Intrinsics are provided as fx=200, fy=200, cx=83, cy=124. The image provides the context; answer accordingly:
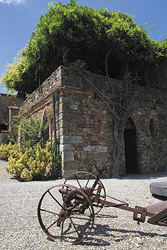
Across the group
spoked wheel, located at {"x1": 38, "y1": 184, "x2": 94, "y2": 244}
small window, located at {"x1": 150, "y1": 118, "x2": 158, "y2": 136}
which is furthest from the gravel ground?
small window, located at {"x1": 150, "y1": 118, "x2": 158, "y2": 136}

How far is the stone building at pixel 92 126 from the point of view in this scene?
6668 mm

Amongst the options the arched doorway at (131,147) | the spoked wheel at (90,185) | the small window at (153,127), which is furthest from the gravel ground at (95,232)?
the small window at (153,127)

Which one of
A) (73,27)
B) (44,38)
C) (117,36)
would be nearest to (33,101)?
(44,38)

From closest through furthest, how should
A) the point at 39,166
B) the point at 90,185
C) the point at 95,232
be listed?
the point at 95,232
the point at 90,185
the point at 39,166

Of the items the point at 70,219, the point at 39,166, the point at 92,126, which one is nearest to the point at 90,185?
the point at 39,166

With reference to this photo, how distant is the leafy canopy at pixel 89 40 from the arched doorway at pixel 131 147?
98.9 inches

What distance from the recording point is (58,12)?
7059 mm

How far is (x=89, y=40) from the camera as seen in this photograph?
7527mm

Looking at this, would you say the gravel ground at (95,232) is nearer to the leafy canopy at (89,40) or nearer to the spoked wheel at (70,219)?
the spoked wheel at (70,219)

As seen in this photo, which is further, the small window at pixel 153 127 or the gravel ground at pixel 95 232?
the small window at pixel 153 127

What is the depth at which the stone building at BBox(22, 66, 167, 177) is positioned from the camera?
6.67 meters

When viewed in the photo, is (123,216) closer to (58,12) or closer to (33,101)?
(58,12)

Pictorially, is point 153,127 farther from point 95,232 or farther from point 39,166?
point 95,232

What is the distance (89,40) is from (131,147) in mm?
4714
